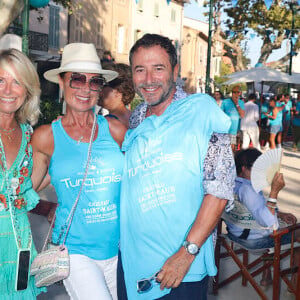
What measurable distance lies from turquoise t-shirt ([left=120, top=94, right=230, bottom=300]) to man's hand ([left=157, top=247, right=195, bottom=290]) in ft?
0.22

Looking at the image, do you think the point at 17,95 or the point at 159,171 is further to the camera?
the point at 17,95

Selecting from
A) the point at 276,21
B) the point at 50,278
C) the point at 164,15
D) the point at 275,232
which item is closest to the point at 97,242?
the point at 50,278

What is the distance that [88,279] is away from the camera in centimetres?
238

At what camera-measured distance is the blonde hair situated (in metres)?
2.45

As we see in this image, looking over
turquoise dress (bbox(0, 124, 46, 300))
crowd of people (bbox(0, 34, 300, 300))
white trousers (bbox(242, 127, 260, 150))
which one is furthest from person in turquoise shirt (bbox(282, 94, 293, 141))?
turquoise dress (bbox(0, 124, 46, 300))

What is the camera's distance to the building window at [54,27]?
24.6m

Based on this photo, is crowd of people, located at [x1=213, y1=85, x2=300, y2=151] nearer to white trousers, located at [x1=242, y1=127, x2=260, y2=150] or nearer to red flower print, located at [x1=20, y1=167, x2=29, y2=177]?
white trousers, located at [x1=242, y1=127, x2=260, y2=150]

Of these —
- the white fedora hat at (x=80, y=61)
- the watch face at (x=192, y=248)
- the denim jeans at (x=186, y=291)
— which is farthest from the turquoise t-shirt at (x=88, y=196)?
the watch face at (x=192, y=248)

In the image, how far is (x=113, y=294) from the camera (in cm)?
260

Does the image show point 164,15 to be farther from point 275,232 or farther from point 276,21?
point 275,232

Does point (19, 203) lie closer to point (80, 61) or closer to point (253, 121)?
point (80, 61)

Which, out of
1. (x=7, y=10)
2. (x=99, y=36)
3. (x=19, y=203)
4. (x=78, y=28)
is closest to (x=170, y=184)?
(x=19, y=203)

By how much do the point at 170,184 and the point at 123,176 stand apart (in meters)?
0.33

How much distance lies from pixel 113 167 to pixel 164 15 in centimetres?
3365
